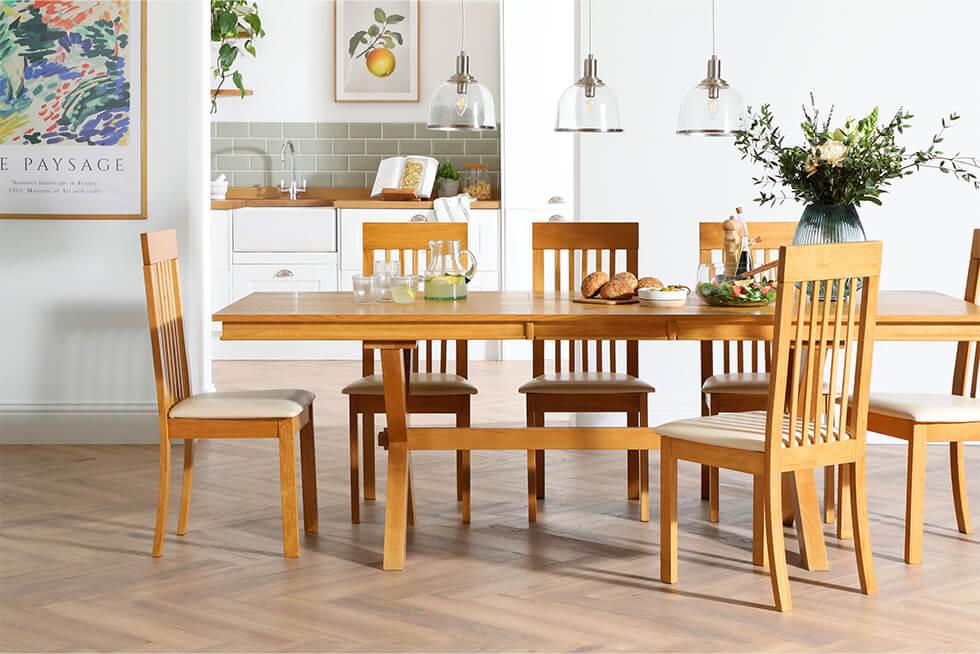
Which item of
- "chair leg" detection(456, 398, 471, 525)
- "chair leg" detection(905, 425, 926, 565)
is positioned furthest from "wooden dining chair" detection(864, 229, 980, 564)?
"chair leg" detection(456, 398, 471, 525)

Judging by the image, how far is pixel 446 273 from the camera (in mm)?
3621

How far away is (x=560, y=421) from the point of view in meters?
5.67

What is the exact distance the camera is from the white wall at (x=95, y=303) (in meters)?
4.92

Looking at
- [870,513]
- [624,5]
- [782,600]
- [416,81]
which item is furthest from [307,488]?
[416,81]

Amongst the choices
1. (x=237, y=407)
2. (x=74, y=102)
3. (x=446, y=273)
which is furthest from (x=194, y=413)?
(x=74, y=102)

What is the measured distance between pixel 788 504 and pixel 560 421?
2005mm

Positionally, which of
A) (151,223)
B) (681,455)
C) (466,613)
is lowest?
(466,613)

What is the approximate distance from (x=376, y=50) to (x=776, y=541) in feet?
17.8

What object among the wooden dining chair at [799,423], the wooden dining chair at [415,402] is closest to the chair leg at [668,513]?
the wooden dining chair at [799,423]

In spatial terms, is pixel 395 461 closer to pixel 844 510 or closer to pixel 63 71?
pixel 844 510

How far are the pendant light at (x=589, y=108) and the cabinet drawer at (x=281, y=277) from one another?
3858 mm

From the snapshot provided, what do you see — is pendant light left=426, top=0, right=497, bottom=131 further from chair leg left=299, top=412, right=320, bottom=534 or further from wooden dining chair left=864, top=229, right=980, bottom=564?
wooden dining chair left=864, top=229, right=980, bottom=564

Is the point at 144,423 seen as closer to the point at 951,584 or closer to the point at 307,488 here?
the point at 307,488

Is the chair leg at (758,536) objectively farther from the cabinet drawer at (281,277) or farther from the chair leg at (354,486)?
the cabinet drawer at (281,277)
